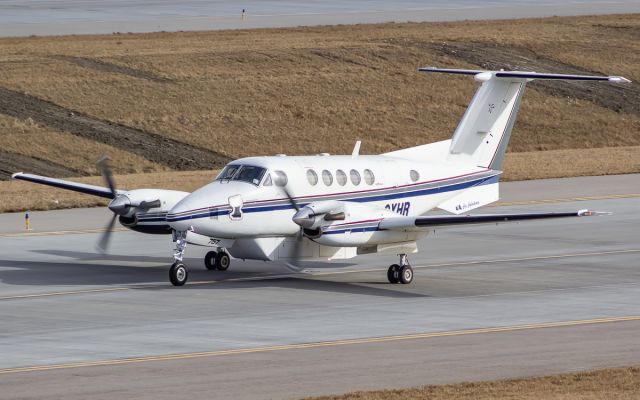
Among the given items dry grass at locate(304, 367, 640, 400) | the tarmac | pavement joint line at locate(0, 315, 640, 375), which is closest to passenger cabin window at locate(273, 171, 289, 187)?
pavement joint line at locate(0, 315, 640, 375)

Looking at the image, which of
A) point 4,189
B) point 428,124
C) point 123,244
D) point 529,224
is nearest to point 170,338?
point 123,244

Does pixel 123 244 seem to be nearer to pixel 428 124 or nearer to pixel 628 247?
pixel 628 247

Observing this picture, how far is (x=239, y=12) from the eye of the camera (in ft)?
296

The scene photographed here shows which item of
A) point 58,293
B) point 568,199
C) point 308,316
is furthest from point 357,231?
point 568,199

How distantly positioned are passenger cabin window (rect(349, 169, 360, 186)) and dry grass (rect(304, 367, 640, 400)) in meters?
12.0

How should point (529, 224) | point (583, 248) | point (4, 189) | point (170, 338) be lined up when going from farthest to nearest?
point (4, 189), point (529, 224), point (583, 248), point (170, 338)

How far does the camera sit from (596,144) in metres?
69.8

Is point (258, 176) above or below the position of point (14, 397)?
above

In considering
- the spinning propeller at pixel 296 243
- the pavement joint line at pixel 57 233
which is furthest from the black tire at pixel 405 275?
the pavement joint line at pixel 57 233

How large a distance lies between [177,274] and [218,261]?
2.73m

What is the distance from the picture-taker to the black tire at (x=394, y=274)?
30.5 metres

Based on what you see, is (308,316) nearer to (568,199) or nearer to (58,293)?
(58,293)

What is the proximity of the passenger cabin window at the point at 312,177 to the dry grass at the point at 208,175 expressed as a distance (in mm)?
15783

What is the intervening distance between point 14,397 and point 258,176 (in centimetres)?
1195
